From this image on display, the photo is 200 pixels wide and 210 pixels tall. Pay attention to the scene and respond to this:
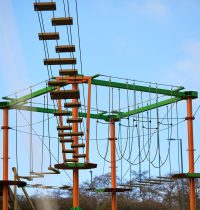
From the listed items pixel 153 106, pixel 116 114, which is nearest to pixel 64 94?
pixel 153 106

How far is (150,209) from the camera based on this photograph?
4678 centimetres

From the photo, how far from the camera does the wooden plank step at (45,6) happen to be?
1401 centimetres

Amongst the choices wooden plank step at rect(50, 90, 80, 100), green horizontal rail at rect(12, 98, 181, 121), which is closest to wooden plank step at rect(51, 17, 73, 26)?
wooden plank step at rect(50, 90, 80, 100)

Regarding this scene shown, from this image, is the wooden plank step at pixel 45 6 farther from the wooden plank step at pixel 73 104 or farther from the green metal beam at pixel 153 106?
the green metal beam at pixel 153 106

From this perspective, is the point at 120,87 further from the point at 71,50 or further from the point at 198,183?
the point at 198,183

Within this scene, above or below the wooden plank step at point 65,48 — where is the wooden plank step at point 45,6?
above

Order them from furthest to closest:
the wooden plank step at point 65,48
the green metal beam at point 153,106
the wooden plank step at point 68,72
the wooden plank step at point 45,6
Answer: the green metal beam at point 153,106 < the wooden plank step at point 68,72 < the wooden plank step at point 65,48 < the wooden plank step at point 45,6

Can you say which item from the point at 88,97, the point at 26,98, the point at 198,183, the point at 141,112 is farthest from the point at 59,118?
the point at 198,183

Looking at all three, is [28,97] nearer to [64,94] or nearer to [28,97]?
[28,97]

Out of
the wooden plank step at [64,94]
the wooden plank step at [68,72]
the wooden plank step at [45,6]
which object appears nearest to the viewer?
the wooden plank step at [45,6]

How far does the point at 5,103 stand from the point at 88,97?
12.5 feet

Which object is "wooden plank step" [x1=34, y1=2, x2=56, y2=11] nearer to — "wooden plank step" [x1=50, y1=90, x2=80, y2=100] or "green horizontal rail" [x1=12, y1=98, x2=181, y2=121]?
"wooden plank step" [x1=50, y1=90, x2=80, y2=100]

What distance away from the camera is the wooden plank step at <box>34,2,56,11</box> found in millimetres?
14008

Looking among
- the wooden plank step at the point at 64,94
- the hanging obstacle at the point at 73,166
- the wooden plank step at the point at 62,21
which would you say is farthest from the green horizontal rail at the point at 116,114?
the wooden plank step at the point at 62,21
